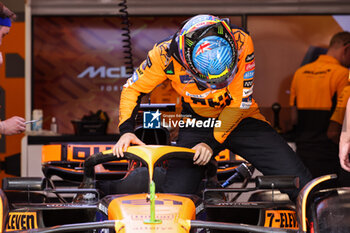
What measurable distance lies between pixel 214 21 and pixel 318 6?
3.37 metres

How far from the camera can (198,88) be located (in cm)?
255

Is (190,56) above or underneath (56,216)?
above

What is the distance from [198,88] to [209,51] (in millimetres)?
366

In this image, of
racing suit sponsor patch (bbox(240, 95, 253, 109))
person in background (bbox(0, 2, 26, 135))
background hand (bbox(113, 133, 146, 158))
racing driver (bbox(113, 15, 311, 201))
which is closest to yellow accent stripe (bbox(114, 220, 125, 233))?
background hand (bbox(113, 133, 146, 158))

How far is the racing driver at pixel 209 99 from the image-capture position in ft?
7.35

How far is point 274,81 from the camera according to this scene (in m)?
5.50

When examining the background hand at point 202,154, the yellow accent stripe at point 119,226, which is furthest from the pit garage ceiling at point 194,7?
the yellow accent stripe at point 119,226

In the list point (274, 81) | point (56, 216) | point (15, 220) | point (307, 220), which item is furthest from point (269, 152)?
point (274, 81)

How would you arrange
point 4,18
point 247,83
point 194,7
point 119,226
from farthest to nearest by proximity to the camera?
point 194,7, point 4,18, point 247,83, point 119,226

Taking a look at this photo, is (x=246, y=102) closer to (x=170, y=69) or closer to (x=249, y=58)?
(x=249, y=58)

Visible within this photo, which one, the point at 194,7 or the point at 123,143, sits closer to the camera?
the point at 123,143

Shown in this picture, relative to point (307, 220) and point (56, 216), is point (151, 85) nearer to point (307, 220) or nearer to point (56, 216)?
point (56, 216)

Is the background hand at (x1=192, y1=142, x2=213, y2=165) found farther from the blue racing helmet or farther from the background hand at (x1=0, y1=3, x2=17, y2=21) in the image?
the background hand at (x1=0, y1=3, x2=17, y2=21)

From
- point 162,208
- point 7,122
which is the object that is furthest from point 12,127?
point 162,208
